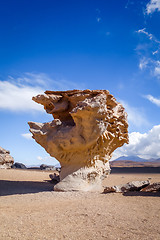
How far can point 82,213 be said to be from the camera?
485 centimetres

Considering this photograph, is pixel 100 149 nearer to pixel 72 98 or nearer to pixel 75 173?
pixel 75 173

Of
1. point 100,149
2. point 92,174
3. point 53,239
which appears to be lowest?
point 53,239

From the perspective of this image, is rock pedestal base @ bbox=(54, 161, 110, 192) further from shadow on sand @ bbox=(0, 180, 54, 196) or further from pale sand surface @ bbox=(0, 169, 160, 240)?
pale sand surface @ bbox=(0, 169, 160, 240)

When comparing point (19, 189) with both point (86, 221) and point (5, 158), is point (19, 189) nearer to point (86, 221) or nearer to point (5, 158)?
point (86, 221)

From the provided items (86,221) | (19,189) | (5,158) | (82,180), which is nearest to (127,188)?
(82,180)

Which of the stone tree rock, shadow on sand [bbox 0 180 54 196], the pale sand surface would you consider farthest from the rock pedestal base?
the pale sand surface

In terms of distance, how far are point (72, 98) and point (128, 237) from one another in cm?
683

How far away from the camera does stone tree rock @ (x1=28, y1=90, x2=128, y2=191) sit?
8188mm

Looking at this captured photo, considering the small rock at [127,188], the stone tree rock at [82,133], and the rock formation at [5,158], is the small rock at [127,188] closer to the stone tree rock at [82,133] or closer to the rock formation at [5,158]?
the stone tree rock at [82,133]

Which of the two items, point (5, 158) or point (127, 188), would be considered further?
point (5, 158)

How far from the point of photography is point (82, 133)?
855cm

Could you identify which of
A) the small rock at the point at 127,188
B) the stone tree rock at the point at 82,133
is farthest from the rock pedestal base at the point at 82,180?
the small rock at the point at 127,188

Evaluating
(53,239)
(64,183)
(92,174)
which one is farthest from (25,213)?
(92,174)

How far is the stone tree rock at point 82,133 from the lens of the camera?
322 inches
